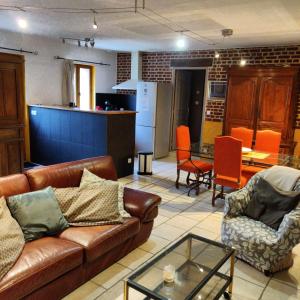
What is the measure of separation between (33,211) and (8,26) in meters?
4.00

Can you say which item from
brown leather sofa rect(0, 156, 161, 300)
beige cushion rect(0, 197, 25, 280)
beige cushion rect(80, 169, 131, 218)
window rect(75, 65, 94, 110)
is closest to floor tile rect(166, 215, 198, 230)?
brown leather sofa rect(0, 156, 161, 300)

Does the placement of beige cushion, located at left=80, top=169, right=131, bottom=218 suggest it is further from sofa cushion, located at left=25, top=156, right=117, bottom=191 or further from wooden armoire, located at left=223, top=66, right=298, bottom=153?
wooden armoire, located at left=223, top=66, right=298, bottom=153

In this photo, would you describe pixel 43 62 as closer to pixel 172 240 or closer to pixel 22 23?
pixel 22 23

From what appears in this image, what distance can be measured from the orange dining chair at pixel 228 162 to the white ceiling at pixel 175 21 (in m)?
1.53

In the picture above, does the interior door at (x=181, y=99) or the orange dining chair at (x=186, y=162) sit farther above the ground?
the interior door at (x=181, y=99)

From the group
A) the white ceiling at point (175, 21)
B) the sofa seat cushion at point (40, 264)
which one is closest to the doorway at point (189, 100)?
the white ceiling at point (175, 21)

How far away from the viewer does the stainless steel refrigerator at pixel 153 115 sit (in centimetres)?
661

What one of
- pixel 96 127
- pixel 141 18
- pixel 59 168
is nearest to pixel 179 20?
pixel 141 18

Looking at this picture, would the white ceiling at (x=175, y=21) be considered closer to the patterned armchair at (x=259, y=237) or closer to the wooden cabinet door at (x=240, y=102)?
the wooden cabinet door at (x=240, y=102)

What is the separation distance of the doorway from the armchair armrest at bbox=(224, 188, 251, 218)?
4673 millimetres

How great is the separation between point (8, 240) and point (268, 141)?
4018 mm

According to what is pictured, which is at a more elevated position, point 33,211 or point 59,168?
point 59,168

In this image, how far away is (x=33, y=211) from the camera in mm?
2309

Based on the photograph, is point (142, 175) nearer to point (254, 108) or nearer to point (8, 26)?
point (254, 108)
